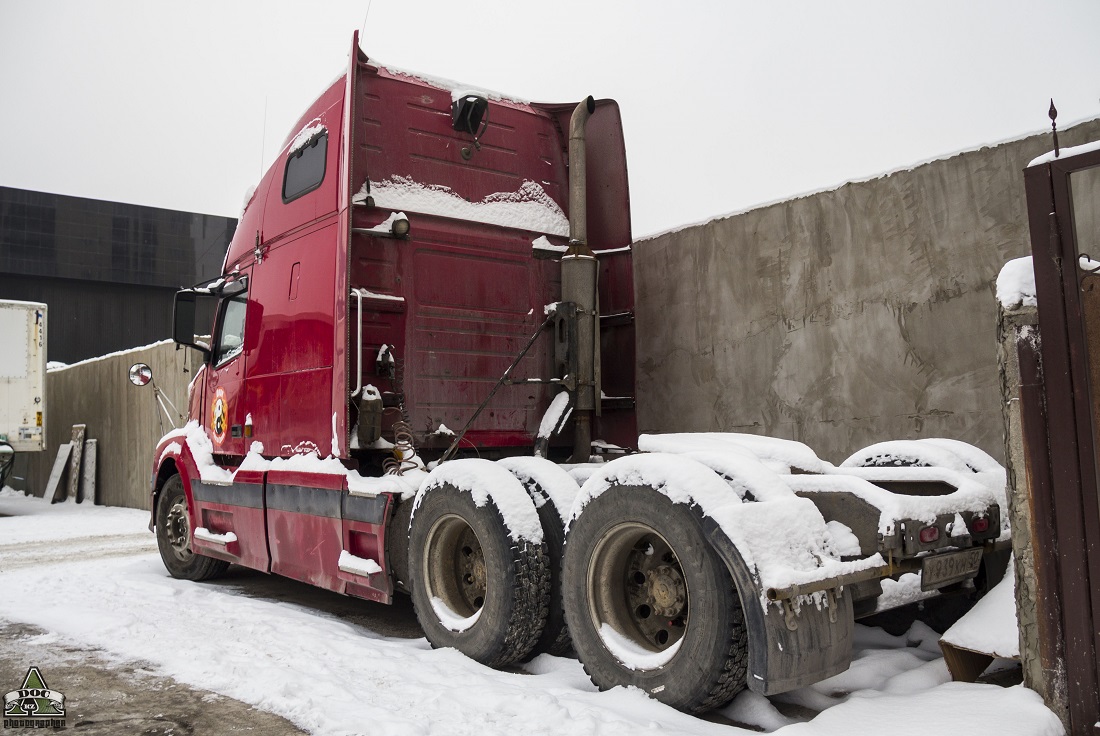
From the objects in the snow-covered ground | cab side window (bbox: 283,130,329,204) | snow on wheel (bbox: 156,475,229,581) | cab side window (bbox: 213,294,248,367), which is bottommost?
the snow-covered ground

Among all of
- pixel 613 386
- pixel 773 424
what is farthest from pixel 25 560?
pixel 773 424

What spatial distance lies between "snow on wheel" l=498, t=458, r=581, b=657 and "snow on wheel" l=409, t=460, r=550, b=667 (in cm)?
5

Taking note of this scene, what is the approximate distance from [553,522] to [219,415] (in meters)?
3.86

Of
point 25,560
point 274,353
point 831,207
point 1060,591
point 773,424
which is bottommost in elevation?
point 25,560

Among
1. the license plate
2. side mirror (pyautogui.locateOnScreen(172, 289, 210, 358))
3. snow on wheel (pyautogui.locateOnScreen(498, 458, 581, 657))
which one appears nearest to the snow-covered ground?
snow on wheel (pyautogui.locateOnScreen(498, 458, 581, 657))

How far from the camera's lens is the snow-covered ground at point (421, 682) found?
3.01m

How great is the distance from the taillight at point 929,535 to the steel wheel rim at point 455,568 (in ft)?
6.92

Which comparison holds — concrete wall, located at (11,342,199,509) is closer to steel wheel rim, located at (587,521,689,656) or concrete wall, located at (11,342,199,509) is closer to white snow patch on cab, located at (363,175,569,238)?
white snow patch on cab, located at (363,175,569,238)

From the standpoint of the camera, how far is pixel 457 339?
5555mm

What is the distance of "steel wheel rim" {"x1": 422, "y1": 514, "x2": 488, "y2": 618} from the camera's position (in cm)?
439

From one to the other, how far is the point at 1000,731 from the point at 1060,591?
504mm

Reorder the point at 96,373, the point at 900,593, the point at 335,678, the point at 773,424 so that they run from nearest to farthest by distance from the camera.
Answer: the point at 900,593 < the point at 335,678 < the point at 773,424 < the point at 96,373

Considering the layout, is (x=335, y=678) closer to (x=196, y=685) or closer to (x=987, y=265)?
(x=196, y=685)

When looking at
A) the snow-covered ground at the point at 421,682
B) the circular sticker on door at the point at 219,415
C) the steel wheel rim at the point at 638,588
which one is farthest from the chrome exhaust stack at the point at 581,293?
the circular sticker on door at the point at 219,415
